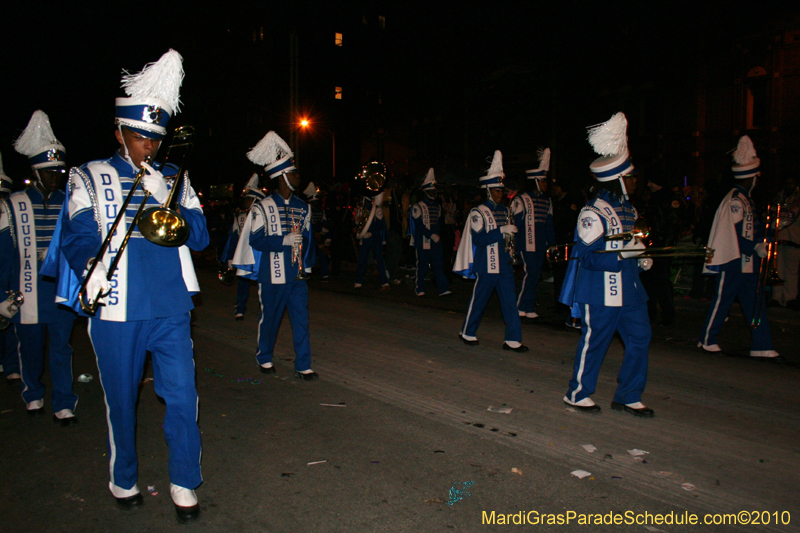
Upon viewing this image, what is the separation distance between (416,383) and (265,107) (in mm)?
38728

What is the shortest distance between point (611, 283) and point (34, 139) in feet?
16.6

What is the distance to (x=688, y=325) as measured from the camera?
887 centimetres

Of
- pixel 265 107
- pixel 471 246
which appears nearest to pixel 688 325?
pixel 471 246

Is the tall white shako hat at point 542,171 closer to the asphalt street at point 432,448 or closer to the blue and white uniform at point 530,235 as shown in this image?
the blue and white uniform at point 530,235

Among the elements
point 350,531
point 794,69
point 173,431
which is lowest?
point 350,531

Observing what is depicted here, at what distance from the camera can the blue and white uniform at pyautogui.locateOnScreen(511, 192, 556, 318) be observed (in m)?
9.48

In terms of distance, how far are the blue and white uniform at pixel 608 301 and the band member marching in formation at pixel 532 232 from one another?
4.46m

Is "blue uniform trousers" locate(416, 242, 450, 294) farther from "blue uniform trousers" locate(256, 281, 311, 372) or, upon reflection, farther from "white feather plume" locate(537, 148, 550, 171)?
"blue uniform trousers" locate(256, 281, 311, 372)

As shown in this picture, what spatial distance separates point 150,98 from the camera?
11.0 feet

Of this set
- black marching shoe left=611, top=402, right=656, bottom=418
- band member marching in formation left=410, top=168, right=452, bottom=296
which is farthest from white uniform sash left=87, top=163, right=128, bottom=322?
band member marching in formation left=410, top=168, right=452, bottom=296

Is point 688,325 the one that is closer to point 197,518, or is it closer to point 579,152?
point 197,518

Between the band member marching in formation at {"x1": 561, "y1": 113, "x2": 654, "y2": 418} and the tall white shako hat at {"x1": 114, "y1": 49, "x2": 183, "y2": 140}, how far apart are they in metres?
3.26

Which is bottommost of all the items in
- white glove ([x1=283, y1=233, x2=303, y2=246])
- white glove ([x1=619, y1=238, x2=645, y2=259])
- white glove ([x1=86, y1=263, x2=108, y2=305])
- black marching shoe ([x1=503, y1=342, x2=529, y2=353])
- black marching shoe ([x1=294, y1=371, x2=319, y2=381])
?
black marching shoe ([x1=294, y1=371, x2=319, y2=381])

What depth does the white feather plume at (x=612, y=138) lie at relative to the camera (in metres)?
4.91
